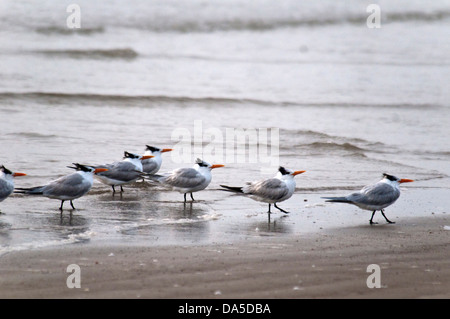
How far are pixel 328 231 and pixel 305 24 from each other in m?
19.9

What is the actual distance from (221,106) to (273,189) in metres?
8.63

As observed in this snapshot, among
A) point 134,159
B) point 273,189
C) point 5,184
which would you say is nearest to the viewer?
point 5,184

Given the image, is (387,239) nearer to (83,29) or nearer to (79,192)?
(79,192)

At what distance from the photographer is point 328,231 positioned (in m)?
6.81

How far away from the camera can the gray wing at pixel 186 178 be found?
8461 mm

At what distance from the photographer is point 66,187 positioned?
24.6ft

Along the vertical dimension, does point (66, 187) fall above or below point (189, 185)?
above

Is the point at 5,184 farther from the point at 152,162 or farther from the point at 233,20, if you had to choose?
the point at 233,20

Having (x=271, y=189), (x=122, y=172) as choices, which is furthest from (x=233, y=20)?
(x=271, y=189)

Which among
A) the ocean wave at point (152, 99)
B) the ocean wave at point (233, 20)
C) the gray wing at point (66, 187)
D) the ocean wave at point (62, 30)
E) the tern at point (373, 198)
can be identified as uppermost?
the ocean wave at point (233, 20)

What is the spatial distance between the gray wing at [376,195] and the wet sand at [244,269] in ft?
3.15

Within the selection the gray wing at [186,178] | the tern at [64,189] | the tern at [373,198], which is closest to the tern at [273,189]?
the tern at [373,198]

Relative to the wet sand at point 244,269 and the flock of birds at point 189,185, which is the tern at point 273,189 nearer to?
the flock of birds at point 189,185

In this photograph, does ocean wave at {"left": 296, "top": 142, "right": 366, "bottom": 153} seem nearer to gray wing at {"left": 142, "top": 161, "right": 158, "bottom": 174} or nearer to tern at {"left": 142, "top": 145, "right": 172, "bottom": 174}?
tern at {"left": 142, "top": 145, "right": 172, "bottom": 174}
